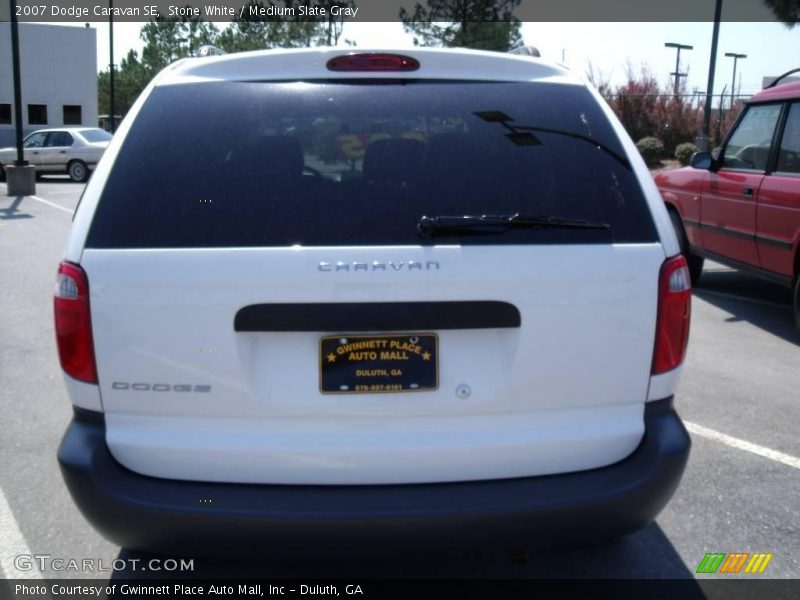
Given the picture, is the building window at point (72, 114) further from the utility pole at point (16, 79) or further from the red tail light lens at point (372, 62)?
the red tail light lens at point (372, 62)

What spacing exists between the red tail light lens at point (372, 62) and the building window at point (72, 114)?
143ft

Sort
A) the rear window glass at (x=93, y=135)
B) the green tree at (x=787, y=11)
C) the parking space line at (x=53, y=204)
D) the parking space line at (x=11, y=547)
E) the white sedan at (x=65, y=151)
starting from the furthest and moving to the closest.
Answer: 1. the rear window glass at (x=93, y=135)
2. the white sedan at (x=65, y=151)
3. the green tree at (x=787, y=11)
4. the parking space line at (x=53, y=204)
5. the parking space line at (x=11, y=547)

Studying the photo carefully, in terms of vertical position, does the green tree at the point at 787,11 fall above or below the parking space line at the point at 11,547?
above

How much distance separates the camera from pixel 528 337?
2529 millimetres

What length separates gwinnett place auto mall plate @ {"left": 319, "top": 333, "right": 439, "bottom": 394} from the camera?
8.20 ft

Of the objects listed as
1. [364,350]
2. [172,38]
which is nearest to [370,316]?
[364,350]

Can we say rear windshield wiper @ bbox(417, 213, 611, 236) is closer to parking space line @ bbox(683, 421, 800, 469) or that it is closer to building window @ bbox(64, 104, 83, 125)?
parking space line @ bbox(683, 421, 800, 469)

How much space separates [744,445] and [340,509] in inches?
115

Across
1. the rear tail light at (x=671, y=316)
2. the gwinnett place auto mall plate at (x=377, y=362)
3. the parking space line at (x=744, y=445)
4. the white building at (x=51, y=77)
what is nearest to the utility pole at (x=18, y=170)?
the parking space line at (x=744, y=445)

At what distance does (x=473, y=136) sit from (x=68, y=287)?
4.43 feet

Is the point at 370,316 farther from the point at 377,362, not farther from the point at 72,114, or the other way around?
the point at 72,114

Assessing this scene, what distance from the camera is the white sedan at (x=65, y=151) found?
2436 cm

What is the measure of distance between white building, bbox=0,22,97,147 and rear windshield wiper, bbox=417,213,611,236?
138ft

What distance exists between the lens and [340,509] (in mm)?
2461
